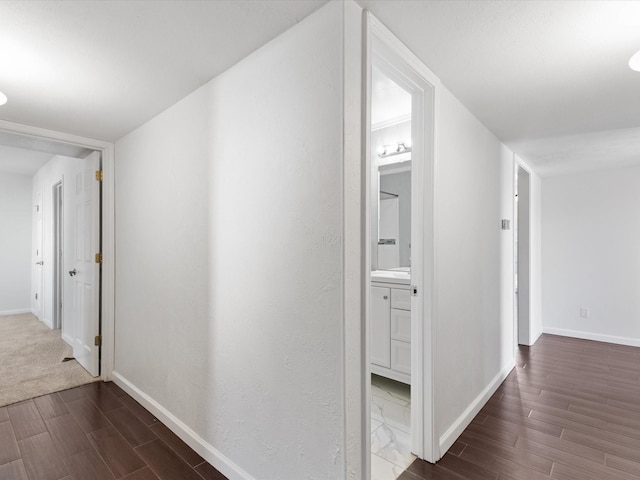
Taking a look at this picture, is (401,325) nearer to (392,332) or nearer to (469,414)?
Answer: (392,332)

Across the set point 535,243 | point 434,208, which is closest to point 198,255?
point 434,208

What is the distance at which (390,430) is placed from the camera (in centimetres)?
221

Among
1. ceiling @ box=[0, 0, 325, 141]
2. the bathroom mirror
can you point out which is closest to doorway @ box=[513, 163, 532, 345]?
the bathroom mirror

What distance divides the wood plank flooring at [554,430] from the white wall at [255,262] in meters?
0.87

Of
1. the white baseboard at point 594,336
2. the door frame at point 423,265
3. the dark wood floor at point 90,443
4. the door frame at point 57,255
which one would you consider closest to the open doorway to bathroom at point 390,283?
the door frame at point 423,265

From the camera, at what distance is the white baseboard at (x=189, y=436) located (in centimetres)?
174

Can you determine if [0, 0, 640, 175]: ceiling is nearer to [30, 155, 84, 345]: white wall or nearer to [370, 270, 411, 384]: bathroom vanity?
[370, 270, 411, 384]: bathroom vanity

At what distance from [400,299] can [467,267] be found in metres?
0.58

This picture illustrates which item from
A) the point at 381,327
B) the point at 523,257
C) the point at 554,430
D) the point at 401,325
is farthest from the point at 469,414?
the point at 523,257

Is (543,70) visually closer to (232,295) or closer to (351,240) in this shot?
(351,240)

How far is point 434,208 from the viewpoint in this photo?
1893mm

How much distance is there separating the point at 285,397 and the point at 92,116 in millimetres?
2387

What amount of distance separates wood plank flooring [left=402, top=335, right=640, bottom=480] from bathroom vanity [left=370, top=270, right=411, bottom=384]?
0.63 metres

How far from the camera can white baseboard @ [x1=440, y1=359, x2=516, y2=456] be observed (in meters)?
2.00
